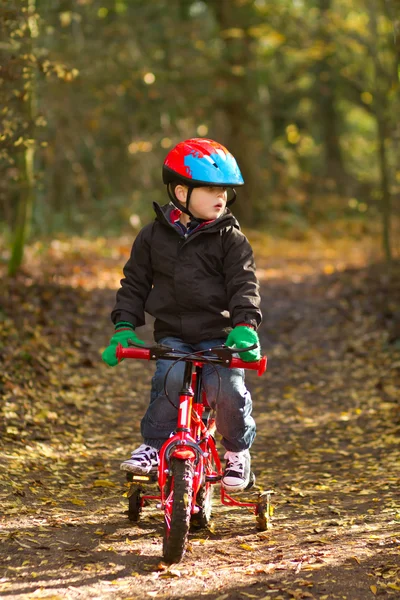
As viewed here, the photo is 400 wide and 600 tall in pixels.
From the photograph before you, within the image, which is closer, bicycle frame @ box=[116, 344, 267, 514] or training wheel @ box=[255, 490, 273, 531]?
bicycle frame @ box=[116, 344, 267, 514]

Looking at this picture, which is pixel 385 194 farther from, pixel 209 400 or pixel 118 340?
pixel 118 340

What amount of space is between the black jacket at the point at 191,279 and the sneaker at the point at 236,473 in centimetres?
72

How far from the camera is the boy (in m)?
4.44

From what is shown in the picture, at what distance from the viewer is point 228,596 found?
3.86 metres

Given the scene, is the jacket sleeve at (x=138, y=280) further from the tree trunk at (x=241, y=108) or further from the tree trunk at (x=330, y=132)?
the tree trunk at (x=330, y=132)

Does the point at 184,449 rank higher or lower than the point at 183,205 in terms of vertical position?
lower

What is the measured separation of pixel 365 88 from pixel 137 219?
7.19 meters

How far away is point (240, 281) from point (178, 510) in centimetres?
122

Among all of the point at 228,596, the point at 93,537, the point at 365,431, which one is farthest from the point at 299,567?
the point at 365,431

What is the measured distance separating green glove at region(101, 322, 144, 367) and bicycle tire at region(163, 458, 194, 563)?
59cm

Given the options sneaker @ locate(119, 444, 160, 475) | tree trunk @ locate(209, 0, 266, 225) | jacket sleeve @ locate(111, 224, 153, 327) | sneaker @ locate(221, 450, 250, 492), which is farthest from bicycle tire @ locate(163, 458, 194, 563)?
tree trunk @ locate(209, 0, 266, 225)

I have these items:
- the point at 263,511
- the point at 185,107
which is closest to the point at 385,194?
the point at 185,107

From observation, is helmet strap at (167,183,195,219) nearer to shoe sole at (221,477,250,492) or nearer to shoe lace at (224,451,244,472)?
shoe lace at (224,451,244,472)

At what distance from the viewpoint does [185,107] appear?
64.6 feet
